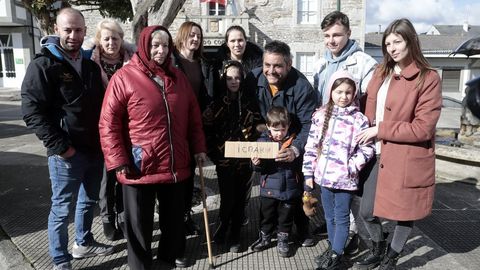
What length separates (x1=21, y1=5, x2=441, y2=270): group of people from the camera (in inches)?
118

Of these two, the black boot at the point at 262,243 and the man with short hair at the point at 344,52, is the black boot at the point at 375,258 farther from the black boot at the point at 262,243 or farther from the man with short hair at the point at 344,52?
the man with short hair at the point at 344,52

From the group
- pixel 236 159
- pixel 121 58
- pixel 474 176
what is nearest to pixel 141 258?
pixel 236 159

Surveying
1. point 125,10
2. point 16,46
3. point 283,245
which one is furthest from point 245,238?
point 16,46

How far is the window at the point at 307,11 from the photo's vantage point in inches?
771

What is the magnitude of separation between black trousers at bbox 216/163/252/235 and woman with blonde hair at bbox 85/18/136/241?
3.41 feet

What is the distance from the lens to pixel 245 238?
13.3 feet

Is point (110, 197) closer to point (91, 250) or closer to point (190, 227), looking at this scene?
point (91, 250)

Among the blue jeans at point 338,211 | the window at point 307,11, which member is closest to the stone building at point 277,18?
the window at point 307,11

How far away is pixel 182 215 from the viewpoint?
11.4 feet

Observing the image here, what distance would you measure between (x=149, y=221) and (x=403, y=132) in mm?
2087

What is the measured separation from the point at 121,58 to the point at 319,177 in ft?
6.99

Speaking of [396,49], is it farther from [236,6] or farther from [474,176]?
[236,6]

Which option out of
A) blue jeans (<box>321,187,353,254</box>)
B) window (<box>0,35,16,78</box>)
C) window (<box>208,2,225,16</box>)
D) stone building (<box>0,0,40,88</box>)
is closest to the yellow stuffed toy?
blue jeans (<box>321,187,353,254</box>)

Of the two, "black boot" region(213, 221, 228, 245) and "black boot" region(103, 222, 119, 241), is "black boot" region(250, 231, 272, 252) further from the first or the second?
"black boot" region(103, 222, 119, 241)
